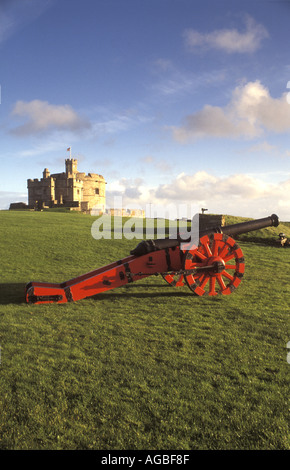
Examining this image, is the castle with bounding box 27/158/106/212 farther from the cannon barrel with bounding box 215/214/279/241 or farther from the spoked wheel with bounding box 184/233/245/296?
the spoked wheel with bounding box 184/233/245/296

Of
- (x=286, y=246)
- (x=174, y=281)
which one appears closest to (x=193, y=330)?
(x=174, y=281)

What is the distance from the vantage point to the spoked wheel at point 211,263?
6.27 meters

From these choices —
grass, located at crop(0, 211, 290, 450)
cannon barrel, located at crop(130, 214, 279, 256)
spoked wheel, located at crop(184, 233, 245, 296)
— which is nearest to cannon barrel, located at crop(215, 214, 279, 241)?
cannon barrel, located at crop(130, 214, 279, 256)

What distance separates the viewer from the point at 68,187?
49344 millimetres

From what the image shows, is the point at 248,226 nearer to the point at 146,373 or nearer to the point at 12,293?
the point at 146,373

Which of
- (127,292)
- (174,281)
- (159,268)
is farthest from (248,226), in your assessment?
(127,292)

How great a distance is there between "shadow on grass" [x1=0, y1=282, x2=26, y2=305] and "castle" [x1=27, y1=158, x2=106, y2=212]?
40.9 m

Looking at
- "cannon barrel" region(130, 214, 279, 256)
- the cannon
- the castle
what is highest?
the castle

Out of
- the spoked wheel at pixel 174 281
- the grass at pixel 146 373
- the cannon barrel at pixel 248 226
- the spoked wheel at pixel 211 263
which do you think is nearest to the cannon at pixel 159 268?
the spoked wheel at pixel 211 263

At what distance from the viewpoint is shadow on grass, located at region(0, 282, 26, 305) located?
20.3 ft

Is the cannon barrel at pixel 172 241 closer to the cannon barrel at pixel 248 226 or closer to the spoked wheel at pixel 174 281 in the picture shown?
the cannon barrel at pixel 248 226

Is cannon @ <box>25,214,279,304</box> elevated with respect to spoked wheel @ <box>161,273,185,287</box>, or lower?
elevated

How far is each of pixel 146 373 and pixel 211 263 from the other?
11.6 ft
